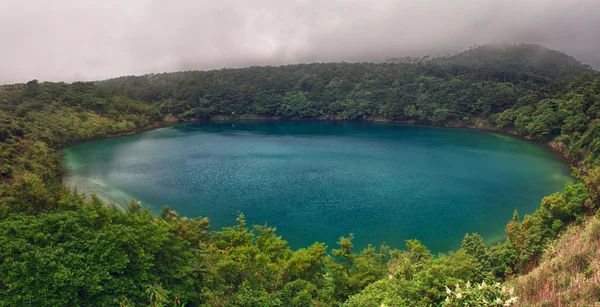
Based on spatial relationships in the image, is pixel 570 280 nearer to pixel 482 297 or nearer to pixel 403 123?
pixel 482 297

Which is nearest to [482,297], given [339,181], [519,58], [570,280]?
[570,280]

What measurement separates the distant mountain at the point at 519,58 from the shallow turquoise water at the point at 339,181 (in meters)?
99.1

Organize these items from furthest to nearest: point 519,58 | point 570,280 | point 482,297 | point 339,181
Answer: point 519,58
point 339,181
point 570,280
point 482,297

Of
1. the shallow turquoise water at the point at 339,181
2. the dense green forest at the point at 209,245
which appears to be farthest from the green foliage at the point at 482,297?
the shallow turquoise water at the point at 339,181

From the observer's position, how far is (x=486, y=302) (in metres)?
6.82

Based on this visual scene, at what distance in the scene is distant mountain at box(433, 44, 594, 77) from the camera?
447 feet

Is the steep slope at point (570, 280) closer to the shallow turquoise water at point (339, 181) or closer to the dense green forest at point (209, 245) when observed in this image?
the dense green forest at point (209, 245)

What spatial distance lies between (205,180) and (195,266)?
23947mm

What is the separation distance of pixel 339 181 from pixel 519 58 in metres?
169

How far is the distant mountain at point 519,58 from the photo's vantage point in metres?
136

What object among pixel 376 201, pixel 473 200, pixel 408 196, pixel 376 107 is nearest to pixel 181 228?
pixel 376 201

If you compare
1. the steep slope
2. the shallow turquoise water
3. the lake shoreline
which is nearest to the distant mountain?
the lake shoreline

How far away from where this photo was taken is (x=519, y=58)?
15888 cm

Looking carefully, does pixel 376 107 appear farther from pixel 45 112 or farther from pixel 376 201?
pixel 45 112
